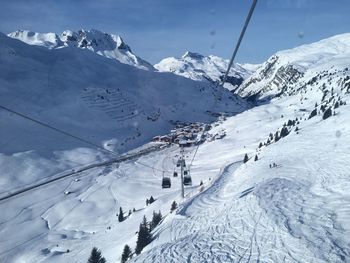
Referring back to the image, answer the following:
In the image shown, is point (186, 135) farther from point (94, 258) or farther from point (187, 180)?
point (94, 258)

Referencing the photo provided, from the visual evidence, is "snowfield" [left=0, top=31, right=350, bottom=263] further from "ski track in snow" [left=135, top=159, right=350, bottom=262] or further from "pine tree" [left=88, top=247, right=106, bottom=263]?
"pine tree" [left=88, top=247, right=106, bottom=263]

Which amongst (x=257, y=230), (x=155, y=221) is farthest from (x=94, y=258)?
(x=257, y=230)

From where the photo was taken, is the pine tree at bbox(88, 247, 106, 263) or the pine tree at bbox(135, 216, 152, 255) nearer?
the pine tree at bbox(135, 216, 152, 255)

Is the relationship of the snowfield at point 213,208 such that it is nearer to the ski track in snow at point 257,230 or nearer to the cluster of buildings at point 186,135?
the ski track in snow at point 257,230

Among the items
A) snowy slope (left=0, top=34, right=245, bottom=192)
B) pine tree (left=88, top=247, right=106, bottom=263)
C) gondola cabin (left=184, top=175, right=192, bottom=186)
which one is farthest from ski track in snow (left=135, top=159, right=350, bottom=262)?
snowy slope (left=0, top=34, right=245, bottom=192)

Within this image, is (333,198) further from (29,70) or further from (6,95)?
(29,70)

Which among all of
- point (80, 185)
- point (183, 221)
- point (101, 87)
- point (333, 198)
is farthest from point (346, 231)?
point (101, 87)

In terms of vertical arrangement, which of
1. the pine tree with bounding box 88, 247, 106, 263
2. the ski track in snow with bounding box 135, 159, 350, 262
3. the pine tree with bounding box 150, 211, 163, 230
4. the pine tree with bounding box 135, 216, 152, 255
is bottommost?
the pine tree with bounding box 88, 247, 106, 263
